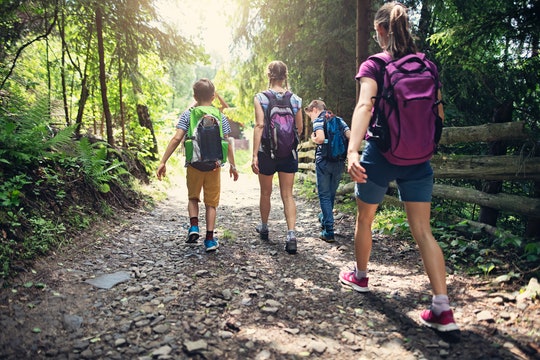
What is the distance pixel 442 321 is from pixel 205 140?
300cm

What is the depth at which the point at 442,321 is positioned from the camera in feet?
7.58

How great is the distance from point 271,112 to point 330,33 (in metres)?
5.01

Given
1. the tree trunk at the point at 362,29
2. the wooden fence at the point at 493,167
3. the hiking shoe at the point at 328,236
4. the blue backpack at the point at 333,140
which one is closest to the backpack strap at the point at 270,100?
the blue backpack at the point at 333,140

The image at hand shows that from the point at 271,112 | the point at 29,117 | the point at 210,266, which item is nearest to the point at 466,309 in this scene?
the point at 210,266

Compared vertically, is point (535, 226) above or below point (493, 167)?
below

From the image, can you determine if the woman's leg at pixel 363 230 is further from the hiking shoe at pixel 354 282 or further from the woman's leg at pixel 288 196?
the woman's leg at pixel 288 196

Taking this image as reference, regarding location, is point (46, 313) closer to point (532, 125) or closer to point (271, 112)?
point (271, 112)

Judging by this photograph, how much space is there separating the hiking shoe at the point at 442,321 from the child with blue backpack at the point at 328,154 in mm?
2370

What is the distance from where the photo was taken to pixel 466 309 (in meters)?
2.70

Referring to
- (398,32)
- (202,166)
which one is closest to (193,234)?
(202,166)

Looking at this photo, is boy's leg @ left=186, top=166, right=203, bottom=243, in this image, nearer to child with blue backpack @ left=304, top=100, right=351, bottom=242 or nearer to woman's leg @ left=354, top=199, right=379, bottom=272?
child with blue backpack @ left=304, top=100, right=351, bottom=242

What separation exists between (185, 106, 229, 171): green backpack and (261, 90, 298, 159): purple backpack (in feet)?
1.86

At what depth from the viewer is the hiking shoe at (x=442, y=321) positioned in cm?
228

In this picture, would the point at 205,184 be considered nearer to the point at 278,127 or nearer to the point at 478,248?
the point at 278,127
